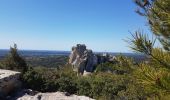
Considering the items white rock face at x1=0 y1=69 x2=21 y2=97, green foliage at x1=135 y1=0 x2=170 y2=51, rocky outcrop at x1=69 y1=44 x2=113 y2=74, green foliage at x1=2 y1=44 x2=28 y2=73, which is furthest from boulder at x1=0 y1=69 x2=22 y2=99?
rocky outcrop at x1=69 y1=44 x2=113 y2=74

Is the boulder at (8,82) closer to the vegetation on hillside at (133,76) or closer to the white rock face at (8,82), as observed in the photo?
the white rock face at (8,82)

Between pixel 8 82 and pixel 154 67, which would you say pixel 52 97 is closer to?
pixel 8 82

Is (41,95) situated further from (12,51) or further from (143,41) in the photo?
(143,41)

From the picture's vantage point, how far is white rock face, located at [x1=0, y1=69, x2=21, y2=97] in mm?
22547

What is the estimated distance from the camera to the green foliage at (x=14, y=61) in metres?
30.1

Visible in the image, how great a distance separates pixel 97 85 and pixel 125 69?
2048 cm

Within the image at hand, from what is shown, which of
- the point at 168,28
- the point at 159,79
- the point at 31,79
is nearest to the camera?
the point at 159,79

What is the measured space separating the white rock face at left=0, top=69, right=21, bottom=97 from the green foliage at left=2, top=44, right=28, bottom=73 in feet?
17.1

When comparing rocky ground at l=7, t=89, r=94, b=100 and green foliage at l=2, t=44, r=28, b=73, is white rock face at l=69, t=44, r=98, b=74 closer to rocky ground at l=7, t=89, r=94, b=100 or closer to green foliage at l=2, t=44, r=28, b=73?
green foliage at l=2, t=44, r=28, b=73

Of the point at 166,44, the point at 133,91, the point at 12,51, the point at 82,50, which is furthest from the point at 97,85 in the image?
the point at 82,50

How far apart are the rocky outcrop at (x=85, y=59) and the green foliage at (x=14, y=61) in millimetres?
49011

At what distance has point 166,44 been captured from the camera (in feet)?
26.0

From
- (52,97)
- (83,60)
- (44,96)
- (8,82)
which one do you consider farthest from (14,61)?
(83,60)

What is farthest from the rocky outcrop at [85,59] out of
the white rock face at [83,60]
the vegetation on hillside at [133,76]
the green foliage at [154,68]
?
the green foliage at [154,68]
